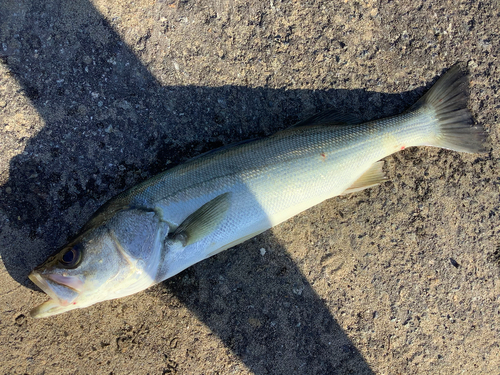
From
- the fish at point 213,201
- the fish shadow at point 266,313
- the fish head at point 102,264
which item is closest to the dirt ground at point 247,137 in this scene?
the fish shadow at point 266,313

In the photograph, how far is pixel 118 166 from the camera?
119 inches

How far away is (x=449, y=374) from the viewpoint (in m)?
3.06

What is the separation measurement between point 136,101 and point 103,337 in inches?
87.2

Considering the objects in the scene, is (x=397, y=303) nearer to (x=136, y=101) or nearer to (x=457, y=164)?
(x=457, y=164)


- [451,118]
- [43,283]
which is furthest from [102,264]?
[451,118]

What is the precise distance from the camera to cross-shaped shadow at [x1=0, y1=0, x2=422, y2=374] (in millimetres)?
2990

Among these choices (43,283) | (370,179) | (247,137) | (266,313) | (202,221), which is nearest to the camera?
(43,283)

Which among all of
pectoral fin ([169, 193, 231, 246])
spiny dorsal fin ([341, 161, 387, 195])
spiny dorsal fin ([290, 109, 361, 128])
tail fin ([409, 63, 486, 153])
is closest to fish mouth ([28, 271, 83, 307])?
pectoral fin ([169, 193, 231, 246])

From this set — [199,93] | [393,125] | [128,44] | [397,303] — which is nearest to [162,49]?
[128,44]

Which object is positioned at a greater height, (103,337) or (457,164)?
(103,337)

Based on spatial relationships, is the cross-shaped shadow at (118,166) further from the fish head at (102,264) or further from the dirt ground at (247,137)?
the fish head at (102,264)

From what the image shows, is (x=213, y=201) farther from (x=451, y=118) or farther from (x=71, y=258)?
(x=451, y=118)

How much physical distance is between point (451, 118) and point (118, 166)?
10.3 ft

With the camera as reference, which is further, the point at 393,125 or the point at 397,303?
the point at 397,303
